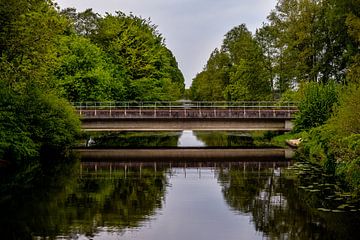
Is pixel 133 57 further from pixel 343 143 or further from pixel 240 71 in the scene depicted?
pixel 343 143

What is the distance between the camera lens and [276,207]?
2345 centimetres

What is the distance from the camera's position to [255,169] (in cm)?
3666

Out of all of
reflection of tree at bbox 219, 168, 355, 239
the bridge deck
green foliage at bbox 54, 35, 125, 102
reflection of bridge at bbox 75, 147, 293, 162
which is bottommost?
reflection of tree at bbox 219, 168, 355, 239

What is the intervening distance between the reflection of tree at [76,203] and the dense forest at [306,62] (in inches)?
491

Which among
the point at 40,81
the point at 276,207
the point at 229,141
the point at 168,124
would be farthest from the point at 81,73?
the point at 276,207

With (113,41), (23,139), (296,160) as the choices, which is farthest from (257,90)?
(23,139)

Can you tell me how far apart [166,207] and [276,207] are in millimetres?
4524

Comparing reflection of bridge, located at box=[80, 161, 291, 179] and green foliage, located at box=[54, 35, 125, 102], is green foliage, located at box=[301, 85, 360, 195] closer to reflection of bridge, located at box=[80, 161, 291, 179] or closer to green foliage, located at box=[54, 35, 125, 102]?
reflection of bridge, located at box=[80, 161, 291, 179]

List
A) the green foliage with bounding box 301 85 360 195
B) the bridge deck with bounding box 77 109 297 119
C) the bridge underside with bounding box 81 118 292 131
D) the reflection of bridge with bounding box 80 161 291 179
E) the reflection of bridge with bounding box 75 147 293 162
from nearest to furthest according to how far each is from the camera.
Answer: the green foliage with bounding box 301 85 360 195, the reflection of bridge with bounding box 80 161 291 179, the reflection of bridge with bounding box 75 147 293 162, the bridge deck with bounding box 77 109 297 119, the bridge underside with bounding box 81 118 292 131

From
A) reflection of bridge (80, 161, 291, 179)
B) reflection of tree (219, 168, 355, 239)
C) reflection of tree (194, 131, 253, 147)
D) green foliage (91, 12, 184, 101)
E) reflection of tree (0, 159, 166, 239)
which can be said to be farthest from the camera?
green foliage (91, 12, 184, 101)

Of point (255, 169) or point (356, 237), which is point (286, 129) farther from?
point (356, 237)

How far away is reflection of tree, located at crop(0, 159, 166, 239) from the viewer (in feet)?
64.1

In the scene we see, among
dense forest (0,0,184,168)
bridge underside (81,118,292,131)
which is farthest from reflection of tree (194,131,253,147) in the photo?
dense forest (0,0,184,168)

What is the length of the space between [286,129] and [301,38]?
46.7ft
